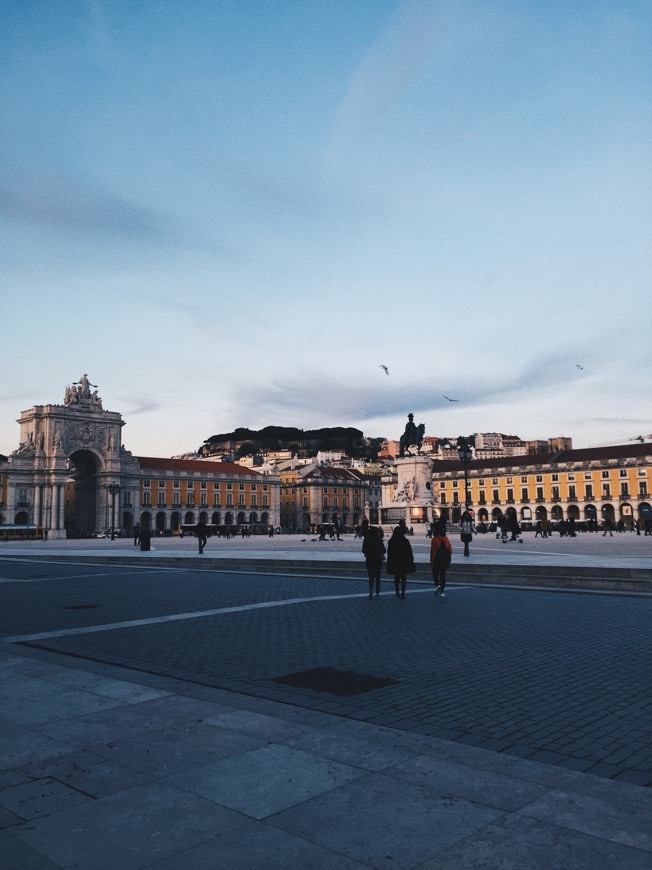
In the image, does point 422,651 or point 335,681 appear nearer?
point 335,681

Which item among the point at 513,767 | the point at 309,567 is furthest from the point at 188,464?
the point at 513,767

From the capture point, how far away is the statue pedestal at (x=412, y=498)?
56500 millimetres

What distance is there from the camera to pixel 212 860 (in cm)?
332

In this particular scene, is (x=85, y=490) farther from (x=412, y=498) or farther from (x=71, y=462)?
(x=412, y=498)

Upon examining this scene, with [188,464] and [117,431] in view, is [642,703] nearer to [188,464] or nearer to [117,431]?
[117,431]

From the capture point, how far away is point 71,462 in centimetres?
11588

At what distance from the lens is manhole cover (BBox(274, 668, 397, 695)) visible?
6.72m

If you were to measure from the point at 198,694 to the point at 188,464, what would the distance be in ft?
386

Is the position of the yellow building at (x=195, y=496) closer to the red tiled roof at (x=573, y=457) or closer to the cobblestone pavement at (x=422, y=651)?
the red tiled roof at (x=573, y=457)

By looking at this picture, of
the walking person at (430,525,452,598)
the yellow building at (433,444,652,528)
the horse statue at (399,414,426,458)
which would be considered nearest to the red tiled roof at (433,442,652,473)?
the yellow building at (433,444,652,528)

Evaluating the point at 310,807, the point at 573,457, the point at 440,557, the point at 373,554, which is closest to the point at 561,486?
the point at 573,457

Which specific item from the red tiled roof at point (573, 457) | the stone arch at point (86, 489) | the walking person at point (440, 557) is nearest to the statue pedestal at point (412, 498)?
the walking person at point (440, 557)

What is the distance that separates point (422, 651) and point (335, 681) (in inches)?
76.8

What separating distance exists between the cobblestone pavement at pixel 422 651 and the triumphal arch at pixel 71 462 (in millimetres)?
85914
